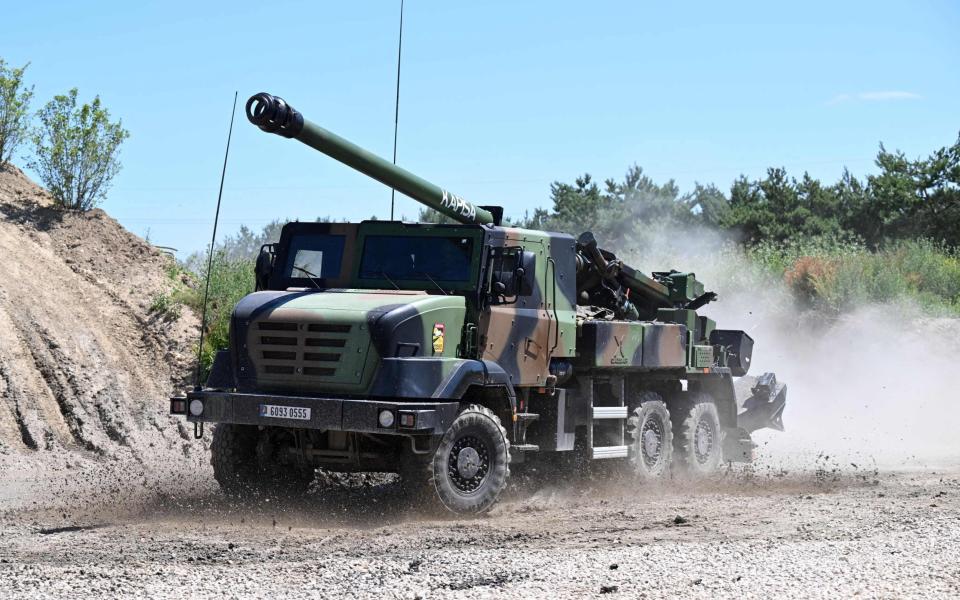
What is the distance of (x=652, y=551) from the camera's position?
8734 millimetres

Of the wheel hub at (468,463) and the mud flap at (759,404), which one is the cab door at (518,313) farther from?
the mud flap at (759,404)

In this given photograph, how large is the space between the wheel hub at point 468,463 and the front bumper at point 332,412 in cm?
38

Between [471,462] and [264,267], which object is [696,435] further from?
[264,267]

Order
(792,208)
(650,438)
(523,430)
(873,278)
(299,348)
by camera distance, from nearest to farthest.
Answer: (299,348) → (523,430) → (650,438) → (873,278) → (792,208)

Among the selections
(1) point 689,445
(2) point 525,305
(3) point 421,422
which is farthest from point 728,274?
(3) point 421,422

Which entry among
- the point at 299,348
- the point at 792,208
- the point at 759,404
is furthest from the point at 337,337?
the point at 792,208

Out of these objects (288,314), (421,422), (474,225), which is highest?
(474,225)

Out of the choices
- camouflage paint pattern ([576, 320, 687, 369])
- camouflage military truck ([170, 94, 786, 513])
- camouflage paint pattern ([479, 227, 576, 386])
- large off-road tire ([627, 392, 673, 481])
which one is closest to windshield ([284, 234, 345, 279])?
camouflage military truck ([170, 94, 786, 513])

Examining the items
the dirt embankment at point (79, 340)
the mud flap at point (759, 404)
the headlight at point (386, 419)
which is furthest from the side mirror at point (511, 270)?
the mud flap at point (759, 404)

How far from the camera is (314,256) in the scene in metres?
12.0

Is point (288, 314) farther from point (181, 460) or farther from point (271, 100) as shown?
point (181, 460)

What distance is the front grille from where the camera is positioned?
10344 mm

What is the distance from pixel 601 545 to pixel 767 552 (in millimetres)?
1218

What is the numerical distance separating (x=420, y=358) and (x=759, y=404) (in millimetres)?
7955
